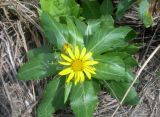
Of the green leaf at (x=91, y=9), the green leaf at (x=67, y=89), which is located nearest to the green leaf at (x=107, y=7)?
the green leaf at (x=91, y=9)

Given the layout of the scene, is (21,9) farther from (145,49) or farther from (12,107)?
(145,49)

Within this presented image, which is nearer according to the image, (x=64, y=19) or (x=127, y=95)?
(x=127, y=95)

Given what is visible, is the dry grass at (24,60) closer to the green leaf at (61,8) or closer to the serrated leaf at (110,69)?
the green leaf at (61,8)

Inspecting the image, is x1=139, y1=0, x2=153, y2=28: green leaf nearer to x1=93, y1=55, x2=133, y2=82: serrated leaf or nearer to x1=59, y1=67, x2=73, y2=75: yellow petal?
x1=93, y1=55, x2=133, y2=82: serrated leaf

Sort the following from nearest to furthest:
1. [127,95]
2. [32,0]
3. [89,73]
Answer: [89,73], [127,95], [32,0]

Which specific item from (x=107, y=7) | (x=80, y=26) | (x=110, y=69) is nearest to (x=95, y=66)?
(x=110, y=69)

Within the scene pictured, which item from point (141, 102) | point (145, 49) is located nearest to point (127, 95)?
point (141, 102)

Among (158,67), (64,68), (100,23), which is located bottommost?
(158,67)
